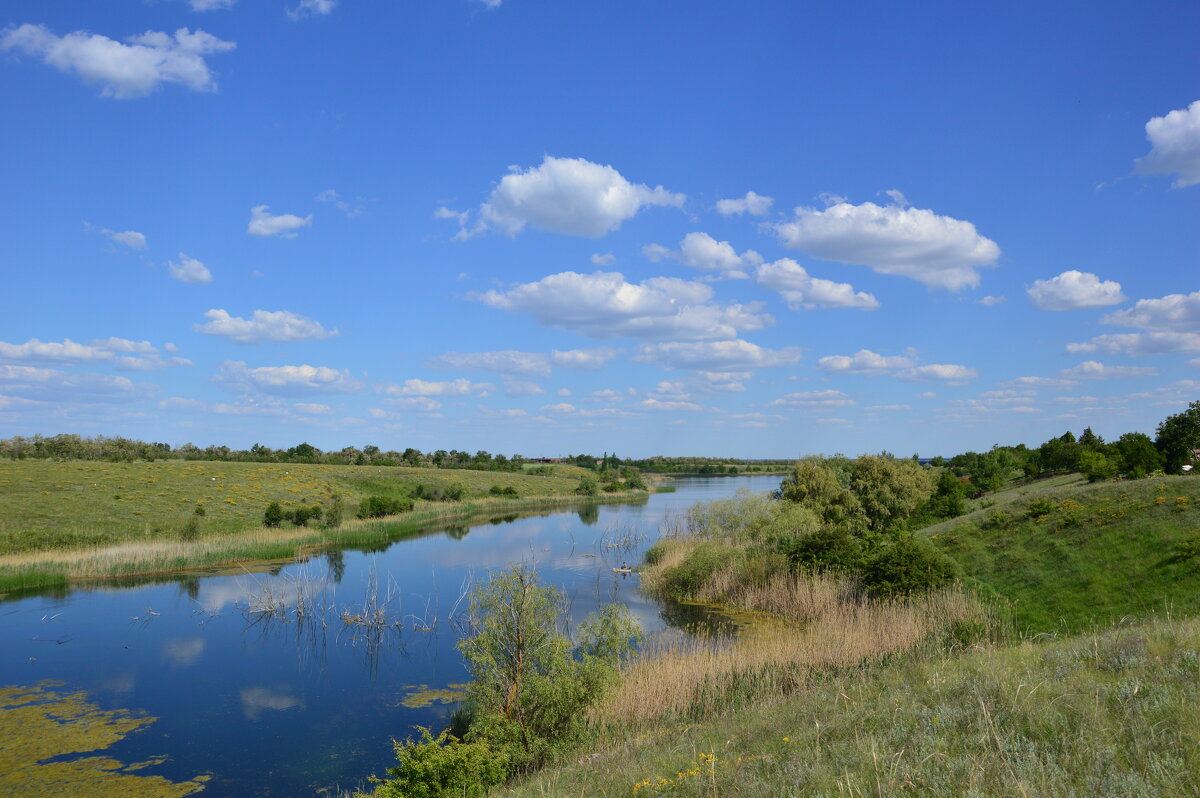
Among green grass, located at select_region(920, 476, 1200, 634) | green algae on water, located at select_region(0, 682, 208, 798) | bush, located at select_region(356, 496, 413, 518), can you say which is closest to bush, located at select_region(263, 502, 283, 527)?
bush, located at select_region(356, 496, 413, 518)

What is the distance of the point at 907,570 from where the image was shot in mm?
19062

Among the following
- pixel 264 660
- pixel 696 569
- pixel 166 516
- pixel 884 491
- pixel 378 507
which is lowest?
pixel 264 660

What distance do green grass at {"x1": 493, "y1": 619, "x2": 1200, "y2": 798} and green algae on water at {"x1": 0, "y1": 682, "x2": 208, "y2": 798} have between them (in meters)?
7.76

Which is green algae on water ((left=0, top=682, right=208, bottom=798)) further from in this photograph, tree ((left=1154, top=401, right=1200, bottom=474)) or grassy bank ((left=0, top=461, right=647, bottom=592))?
tree ((left=1154, top=401, right=1200, bottom=474))

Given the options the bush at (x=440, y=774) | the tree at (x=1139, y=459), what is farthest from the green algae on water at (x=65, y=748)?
the tree at (x=1139, y=459)

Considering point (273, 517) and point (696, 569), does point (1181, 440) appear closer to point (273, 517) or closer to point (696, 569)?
point (696, 569)

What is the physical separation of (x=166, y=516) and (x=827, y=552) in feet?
136

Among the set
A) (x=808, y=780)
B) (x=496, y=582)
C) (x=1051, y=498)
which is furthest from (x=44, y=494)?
(x=1051, y=498)

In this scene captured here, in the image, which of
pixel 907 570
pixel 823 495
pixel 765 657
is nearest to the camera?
pixel 765 657

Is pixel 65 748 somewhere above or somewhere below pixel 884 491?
below

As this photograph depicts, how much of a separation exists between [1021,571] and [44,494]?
5332 centimetres

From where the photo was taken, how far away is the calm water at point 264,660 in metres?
13.5

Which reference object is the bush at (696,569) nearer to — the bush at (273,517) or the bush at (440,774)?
the bush at (440,774)

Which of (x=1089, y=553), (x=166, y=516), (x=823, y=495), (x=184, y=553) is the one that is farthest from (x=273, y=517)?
(x=1089, y=553)
